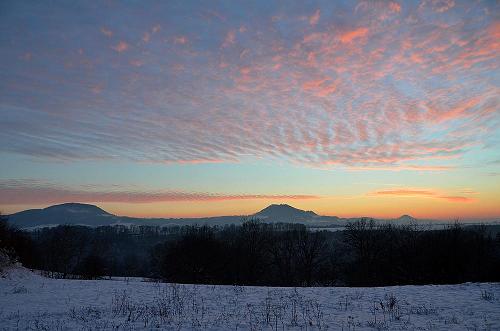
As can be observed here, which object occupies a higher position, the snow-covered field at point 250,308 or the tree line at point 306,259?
the snow-covered field at point 250,308

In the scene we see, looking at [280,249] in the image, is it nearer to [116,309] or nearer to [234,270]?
[234,270]

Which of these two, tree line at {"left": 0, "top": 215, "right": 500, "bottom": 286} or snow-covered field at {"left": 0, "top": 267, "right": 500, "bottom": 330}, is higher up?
snow-covered field at {"left": 0, "top": 267, "right": 500, "bottom": 330}

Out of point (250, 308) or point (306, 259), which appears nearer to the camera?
point (250, 308)

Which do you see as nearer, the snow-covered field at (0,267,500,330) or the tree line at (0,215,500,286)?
the snow-covered field at (0,267,500,330)

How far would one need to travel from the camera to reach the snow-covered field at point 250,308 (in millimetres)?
11016

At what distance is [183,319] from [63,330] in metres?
3.66

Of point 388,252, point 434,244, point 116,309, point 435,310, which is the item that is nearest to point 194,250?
point 388,252

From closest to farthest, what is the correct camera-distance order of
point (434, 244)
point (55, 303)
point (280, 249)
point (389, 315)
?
point (389, 315)
point (55, 303)
point (434, 244)
point (280, 249)

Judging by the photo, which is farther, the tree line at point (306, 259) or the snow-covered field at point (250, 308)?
the tree line at point (306, 259)

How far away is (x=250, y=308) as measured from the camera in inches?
563

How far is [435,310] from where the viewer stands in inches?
522

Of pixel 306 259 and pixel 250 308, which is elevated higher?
pixel 250 308

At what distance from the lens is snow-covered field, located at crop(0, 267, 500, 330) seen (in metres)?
11.0

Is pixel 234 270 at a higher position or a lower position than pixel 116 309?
lower
